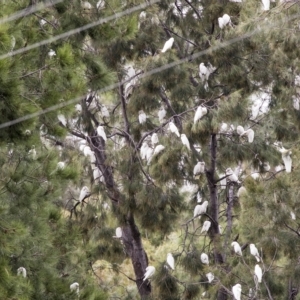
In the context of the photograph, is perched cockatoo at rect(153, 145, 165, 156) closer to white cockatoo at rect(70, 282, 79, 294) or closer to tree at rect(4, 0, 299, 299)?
tree at rect(4, 0, 299, 299)

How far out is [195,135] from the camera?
534 cm

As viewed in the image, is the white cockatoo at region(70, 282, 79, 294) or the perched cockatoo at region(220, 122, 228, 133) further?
the perched cockatoo at region(220, 122, 228, 133)

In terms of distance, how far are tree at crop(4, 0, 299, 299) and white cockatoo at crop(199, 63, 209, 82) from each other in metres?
0.02

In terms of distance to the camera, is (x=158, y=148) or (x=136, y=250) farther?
(x=136, y=250)

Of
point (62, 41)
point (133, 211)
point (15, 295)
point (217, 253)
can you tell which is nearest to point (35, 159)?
point (62, 41)

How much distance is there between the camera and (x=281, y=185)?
4.55 m

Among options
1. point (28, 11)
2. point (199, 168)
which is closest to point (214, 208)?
point (199, 168)

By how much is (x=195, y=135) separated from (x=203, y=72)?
0.51 m

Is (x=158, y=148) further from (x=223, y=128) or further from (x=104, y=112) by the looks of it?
(x=104, y=112)

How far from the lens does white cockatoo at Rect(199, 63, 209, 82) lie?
18.0 feet

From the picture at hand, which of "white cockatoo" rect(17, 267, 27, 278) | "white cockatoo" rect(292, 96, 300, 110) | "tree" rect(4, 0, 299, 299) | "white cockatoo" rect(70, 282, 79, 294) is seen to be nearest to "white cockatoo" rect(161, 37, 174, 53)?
"tree" rect(4, 0, 299, 299)

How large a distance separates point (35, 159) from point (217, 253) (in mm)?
1947

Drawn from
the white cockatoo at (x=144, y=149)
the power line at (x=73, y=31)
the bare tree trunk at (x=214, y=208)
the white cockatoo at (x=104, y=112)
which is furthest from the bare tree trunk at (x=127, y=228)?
the power line at (x=73, y=31)

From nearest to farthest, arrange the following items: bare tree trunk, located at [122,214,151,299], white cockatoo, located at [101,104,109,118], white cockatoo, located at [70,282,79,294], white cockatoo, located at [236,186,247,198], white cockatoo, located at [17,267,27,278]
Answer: white cockatoo, located at [17,267,27,278]
white cockatoo, located at [70,282,79,294]
white cockatoo, located at [236,186,247,198]
bare tree trunk, located at [122,214,151,299]
white cockatoo, located at [101,104,109,118]
